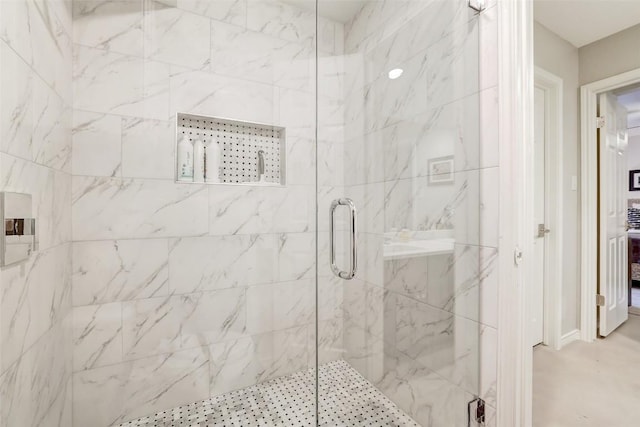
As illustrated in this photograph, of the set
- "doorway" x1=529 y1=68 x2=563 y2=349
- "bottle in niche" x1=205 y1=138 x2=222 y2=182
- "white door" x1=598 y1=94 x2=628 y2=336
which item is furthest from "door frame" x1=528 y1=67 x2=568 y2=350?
"bottle in niche" x1=205 y1=138 x2=222 y2=182

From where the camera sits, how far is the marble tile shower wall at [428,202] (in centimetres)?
128

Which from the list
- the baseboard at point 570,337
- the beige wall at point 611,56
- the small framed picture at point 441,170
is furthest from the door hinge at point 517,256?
the beige wall at point 611,56

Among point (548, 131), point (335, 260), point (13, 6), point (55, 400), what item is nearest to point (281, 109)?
point (335, 260)

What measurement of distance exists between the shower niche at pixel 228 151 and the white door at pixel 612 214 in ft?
8.64

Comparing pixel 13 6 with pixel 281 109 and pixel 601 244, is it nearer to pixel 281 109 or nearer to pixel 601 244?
pixel 281 109

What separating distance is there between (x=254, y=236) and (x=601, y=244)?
280 cm

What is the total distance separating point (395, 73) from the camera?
1.46 metres

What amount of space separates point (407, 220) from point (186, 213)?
110 cm

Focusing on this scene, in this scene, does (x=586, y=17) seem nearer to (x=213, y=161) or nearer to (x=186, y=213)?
(x=213, y=161)

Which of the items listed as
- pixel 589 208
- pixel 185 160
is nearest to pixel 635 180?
pixel 589 208

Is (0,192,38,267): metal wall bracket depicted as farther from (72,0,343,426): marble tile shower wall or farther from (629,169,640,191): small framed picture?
(629,169,640,191): small framed picture

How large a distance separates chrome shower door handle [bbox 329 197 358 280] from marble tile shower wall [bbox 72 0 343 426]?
0.12m

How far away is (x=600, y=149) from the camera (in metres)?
2.49

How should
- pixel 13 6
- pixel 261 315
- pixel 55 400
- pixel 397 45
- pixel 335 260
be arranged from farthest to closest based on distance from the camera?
1. pixel 261 315
2. pixel 335 260
3. pixel 397 45
4. pixel 55 400
5. pixel 13 6
